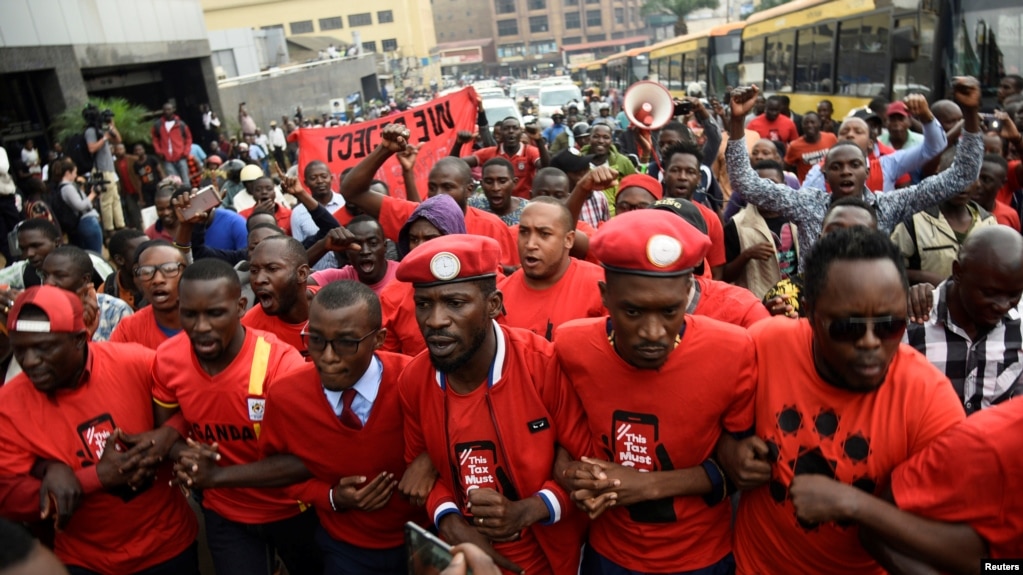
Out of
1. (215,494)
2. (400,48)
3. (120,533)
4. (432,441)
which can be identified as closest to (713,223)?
(432,441)

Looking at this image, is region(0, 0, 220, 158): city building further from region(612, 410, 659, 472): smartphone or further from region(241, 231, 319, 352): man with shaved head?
region(612, 410, 659, 472): smartphone

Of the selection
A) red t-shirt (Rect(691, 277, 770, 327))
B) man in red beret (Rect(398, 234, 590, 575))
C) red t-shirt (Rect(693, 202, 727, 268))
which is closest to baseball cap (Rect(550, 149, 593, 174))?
red t-shirt (Rect(693, 202, 727, 268))

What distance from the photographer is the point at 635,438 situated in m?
2.44

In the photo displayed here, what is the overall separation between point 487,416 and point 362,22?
76659 mm

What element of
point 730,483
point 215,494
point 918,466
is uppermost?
point 918,466

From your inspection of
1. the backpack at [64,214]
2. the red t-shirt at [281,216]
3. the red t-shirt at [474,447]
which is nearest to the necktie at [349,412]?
the red t-shirt at [474,447]

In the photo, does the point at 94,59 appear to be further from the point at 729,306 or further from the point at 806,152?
the point at 729,306

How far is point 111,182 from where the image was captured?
12.1 m

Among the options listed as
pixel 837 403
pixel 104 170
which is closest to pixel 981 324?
pixel 837 403

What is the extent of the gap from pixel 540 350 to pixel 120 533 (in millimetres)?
2034

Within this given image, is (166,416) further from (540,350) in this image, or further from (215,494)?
(540,350)

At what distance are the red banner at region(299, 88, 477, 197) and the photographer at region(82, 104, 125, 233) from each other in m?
5.76

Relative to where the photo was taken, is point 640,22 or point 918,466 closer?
point 918,466

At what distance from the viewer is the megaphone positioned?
7637mm
